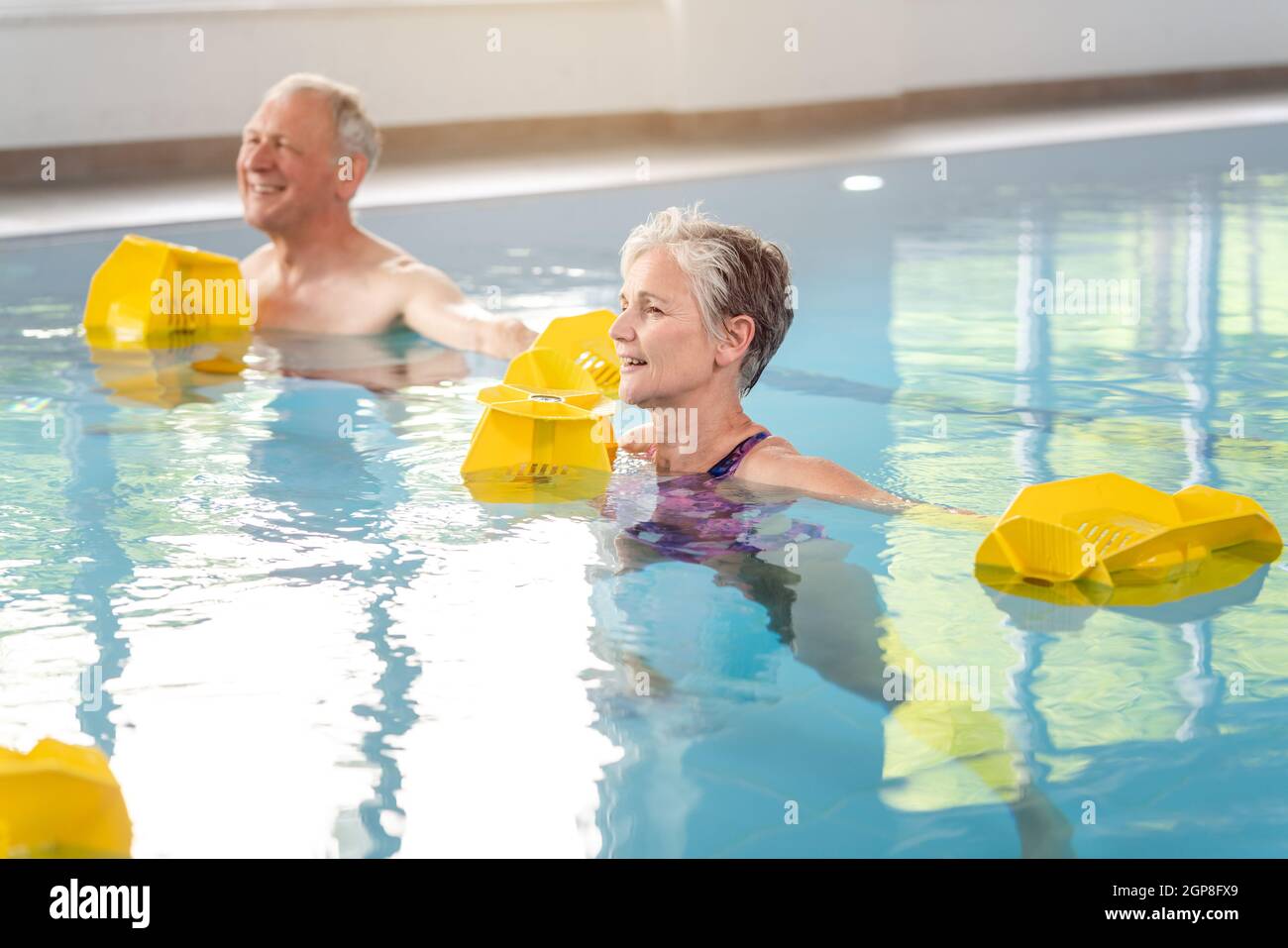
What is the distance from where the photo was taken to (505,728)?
109 inches

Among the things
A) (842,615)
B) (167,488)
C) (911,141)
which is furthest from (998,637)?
(911,141)

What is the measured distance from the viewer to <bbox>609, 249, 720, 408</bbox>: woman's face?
3.55 meters

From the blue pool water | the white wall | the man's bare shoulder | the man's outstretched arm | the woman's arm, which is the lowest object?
the blue pool water

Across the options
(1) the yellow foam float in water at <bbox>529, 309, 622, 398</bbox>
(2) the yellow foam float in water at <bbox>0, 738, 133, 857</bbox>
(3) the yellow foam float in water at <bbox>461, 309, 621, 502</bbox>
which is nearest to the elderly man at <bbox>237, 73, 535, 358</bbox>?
(1) the yellow foam float in water at <bbox>529, 309, 622, 398</bbox>

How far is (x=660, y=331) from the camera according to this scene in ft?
11.7

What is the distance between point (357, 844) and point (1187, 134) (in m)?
9.98

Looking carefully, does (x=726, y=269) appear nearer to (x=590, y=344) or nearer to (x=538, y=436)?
(x=538, y=436)

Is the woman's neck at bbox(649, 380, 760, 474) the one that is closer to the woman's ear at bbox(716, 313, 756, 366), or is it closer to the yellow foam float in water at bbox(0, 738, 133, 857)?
the woman's ear at bbox(716, 313, 756, 366)

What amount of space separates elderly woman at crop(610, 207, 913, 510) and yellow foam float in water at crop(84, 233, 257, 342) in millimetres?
2591

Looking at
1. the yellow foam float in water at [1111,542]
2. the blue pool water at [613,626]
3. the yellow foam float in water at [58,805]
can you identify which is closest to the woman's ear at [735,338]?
the blue pool water at [613,626]

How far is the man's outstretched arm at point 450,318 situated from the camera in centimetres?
529

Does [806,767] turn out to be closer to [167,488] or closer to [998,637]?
[998,637]

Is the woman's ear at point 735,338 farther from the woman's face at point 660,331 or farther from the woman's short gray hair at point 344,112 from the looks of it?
the woman's short gray hair at point 344,112

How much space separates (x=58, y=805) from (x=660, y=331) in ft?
5.55
